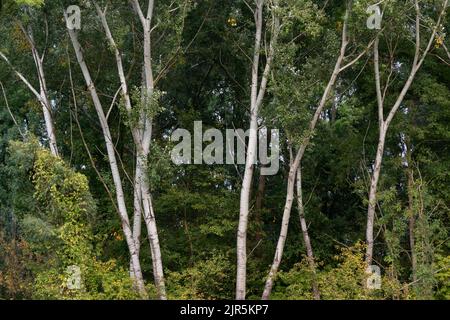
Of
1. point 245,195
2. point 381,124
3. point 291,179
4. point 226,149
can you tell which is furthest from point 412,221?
point 226,149

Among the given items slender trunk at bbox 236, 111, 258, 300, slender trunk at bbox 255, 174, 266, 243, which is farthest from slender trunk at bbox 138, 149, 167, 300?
slender trunk at bbox 255, 174, 266, 243

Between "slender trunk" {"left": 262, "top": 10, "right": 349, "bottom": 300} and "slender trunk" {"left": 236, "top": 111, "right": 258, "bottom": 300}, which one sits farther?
"slender trunk" {"left": 262, "top": 10, "right": 349, "bottom": 300}

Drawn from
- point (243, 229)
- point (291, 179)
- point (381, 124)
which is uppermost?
point (381, 124)

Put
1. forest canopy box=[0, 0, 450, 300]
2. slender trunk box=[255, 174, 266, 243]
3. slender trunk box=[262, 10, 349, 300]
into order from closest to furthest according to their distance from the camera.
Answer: forest canopy box=[0, 0, 450, 300]
slender trunk box=[262, 10, 349, 300]
slender trunk box=[255, 174, 266, 243]

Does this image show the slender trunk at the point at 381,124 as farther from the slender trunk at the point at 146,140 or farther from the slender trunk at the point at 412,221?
the slender trunk at the point at 146,140

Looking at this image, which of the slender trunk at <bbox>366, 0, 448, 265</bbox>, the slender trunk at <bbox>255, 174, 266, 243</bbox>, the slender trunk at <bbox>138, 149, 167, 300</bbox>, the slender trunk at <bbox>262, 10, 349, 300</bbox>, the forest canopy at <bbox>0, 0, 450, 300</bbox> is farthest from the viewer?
the slender trunk at <bbox>255, 174, 266, 243</bbox>

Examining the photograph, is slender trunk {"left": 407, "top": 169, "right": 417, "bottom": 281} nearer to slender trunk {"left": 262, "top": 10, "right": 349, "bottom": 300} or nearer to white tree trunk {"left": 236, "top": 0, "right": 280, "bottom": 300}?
slender trunk {"left": 262, "top": 10, "right": 349, "bottom": 300}

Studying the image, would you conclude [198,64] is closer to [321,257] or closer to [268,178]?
[268,178]

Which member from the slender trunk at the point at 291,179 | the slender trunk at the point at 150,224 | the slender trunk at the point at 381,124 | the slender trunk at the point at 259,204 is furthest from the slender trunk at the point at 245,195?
the slender trunk at the point at 259,204

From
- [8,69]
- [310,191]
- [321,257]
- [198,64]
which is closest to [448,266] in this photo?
[321,257]

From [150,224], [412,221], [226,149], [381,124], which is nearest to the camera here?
[150,224]

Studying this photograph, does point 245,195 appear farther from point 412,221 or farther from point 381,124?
point 412,221

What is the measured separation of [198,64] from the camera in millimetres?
22984
